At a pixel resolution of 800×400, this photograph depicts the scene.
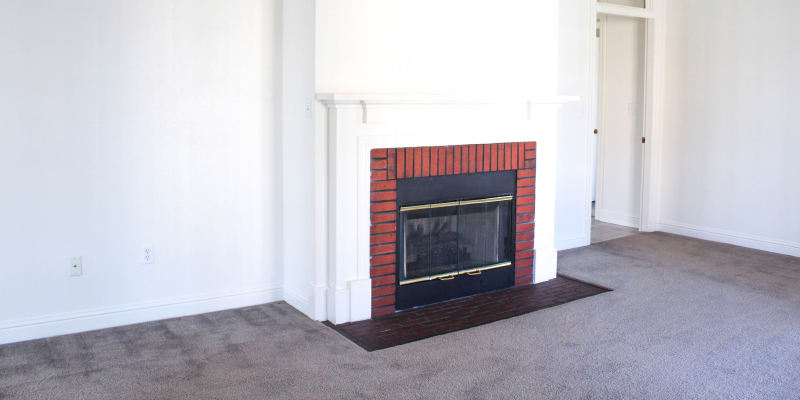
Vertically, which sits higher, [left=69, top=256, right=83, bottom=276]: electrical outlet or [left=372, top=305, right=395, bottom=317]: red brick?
[left=69, top=256, right=83, bottom=276]: electrical outlet

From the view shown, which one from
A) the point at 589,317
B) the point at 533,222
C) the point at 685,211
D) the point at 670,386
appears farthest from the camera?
the point at 685,211

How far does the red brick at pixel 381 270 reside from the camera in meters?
3.71

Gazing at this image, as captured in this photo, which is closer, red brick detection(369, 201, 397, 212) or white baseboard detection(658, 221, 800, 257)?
red brick detection(369, 201, 397, 212)

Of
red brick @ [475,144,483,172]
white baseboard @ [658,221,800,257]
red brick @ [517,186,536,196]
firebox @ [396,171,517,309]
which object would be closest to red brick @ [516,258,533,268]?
firebox @ [396,171,517,309]

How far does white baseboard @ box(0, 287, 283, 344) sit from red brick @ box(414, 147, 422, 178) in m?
1.08

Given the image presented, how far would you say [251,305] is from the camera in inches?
154

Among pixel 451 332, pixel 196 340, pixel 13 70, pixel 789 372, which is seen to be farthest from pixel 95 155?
pixel 789 372

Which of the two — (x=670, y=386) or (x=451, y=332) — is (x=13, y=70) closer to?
(x=451, y=332)

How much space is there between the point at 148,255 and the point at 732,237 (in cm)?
447

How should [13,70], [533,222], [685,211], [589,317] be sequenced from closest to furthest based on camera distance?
[13,70]
[589,317]
[533,222]
[685,211]

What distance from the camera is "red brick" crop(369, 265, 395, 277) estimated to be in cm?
371

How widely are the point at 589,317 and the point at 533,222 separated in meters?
0.85

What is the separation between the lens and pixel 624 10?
5.61 meters

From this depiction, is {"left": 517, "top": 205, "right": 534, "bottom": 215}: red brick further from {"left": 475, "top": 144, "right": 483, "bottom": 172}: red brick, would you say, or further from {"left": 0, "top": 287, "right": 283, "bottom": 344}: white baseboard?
{"left": 0, "top": 287, "right": 283, "bottom": 344}: white baseboard
